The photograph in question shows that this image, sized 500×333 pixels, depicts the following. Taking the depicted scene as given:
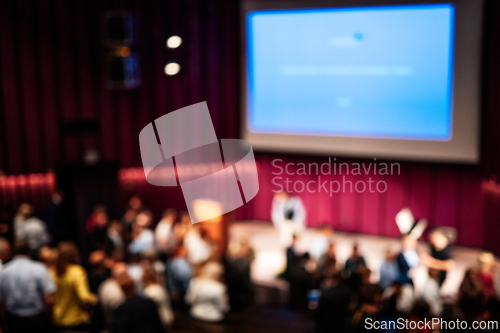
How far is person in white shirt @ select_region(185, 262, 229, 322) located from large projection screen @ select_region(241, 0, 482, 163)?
3.55 metres

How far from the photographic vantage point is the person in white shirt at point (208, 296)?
5662 mm

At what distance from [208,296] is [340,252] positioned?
3.04m

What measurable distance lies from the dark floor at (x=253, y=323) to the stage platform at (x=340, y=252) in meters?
0.74

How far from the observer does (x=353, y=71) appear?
802 cm

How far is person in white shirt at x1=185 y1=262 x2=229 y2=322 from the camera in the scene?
5662 mm

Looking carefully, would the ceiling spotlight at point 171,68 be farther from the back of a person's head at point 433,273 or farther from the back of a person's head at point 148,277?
the back of a person's head at point 433,273

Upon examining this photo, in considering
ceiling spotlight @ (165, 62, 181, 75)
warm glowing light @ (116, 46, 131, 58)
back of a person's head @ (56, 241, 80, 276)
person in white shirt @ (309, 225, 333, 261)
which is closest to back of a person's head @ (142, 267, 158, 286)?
back of a person's head @ (56, 241, 80, 276)

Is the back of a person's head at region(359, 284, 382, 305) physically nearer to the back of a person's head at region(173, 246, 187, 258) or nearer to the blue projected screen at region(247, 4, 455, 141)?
the back of a person's head at region(173, 246, 187, 258)

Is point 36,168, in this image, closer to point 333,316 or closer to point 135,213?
point 135,213

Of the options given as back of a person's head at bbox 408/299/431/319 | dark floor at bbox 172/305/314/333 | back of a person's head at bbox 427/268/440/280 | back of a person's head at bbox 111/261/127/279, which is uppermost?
back of a person's head at bbox 111/261/127/279

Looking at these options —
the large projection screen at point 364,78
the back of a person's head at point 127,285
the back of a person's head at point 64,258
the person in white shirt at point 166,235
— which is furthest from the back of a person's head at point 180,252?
the large projection screen at point 364,78

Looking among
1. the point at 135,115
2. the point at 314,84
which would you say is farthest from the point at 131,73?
the point at 314,84

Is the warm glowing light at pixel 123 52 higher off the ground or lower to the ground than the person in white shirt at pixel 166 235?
higher

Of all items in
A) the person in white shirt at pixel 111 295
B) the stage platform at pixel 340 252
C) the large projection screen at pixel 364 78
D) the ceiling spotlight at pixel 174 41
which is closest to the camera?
the person in white shirt at pixel 111 295
